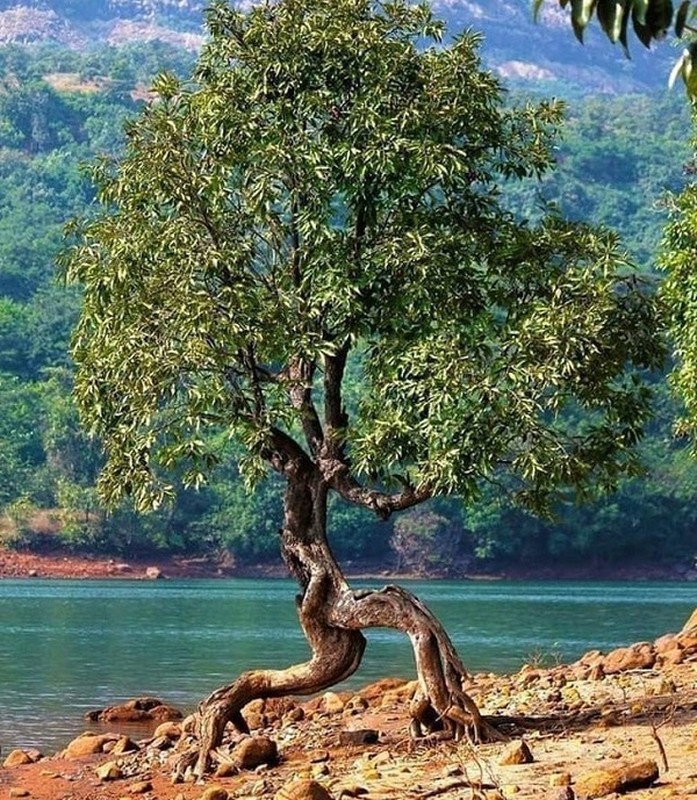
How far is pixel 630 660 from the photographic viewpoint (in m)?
23.8

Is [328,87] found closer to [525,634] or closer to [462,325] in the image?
[462,325]

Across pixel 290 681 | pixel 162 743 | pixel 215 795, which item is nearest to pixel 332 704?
pixel 162 743

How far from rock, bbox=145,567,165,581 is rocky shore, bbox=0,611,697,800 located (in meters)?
75.0

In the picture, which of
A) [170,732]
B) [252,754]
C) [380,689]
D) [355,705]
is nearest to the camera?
[252,754]

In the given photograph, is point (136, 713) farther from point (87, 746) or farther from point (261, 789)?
point (261, 789)

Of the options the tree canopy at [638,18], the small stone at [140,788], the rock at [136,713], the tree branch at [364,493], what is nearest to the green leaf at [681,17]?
the tree canopy at [638,18]

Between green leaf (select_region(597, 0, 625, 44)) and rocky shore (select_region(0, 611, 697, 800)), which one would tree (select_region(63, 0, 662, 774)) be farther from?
green leaf (select_region(597, 0, 625, 44))

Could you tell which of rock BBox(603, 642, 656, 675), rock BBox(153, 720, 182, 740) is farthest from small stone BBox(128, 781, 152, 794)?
rock BBox(603, 642, 656, 675)

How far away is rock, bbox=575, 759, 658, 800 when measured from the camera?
10.8 meters

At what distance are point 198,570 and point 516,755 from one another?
9110 centimetres

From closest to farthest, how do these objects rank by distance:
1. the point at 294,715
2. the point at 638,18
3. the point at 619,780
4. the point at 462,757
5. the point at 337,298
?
the point at 638,18 < the point at 619,780 < the point at 462,757 < the point at 337,298 < the point at 294,715

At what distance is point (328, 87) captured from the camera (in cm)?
1529

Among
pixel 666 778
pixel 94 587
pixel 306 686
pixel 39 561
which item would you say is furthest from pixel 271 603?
pixel 666 778

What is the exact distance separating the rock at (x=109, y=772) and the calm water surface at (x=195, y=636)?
14.6ft
